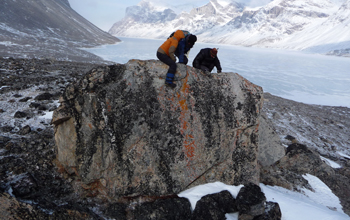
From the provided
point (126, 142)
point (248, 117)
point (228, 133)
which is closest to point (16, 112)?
point (126, 142)

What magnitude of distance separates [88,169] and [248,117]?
442 cm

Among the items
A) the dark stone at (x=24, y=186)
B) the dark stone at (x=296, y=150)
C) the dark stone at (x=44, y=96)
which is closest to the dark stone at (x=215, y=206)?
the dark stone at (x=24, y=186)

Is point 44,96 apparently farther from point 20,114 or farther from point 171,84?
point 171,84

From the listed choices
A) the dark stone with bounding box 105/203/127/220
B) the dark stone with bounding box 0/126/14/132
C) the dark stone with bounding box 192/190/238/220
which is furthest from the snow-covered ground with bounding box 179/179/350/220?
the dark stone with bounding box 0/126/14/132

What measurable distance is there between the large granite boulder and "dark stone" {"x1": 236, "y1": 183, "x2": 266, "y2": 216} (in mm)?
711

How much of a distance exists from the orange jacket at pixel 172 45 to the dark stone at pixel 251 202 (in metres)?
3.84

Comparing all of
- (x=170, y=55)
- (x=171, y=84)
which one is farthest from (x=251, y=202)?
(x=170, y=55)

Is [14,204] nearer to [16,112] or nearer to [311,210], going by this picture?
[16,112]

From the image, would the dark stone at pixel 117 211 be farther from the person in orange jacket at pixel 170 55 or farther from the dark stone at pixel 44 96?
the dark stone at pixel 44 96

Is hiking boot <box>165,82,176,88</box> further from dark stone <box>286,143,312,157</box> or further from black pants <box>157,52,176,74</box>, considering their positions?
dark stone <box>286,143,312,157</box>

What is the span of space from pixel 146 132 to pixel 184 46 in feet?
8.71

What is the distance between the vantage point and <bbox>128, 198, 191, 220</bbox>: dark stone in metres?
4.65

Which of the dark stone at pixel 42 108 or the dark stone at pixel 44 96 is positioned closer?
the dark stone at pixel 42 108

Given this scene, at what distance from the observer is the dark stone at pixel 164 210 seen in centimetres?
465
